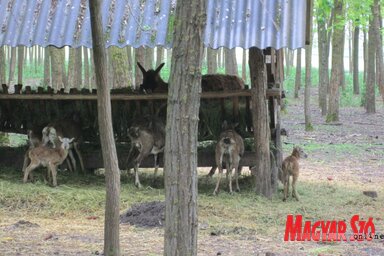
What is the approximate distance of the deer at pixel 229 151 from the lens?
1164cm

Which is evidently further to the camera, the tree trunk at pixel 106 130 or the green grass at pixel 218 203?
the green grass at pixel 218 203

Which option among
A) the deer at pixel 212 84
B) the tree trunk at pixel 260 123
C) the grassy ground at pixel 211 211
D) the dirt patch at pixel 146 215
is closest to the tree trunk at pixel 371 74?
the grassy ground at pixel 211 211

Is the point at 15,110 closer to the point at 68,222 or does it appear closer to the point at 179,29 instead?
the point at 68,222

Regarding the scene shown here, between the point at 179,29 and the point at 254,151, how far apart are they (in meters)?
7.60

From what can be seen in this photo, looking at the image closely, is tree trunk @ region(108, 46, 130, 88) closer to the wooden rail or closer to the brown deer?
the wooden rail

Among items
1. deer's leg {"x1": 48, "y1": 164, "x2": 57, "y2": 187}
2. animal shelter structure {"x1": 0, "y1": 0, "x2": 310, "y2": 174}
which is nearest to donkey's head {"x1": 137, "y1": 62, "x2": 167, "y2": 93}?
animal shelter structure {"x1": 0, "y1": 0, "x2": 310, "y2": 174}

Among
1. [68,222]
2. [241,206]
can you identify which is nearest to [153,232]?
[68,222]

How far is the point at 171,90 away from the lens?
487 cm

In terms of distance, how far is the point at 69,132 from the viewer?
12594 millimetres

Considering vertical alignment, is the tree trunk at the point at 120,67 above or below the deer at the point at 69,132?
above

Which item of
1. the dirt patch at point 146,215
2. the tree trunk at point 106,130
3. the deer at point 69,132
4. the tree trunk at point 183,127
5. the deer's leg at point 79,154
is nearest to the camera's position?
the tree trunk at point 183,127

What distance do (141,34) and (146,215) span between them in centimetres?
316

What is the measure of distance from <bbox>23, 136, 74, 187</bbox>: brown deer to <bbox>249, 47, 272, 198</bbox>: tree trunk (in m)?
3.51

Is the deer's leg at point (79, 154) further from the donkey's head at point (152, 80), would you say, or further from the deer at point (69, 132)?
the donkey's head at point (152, 80)
